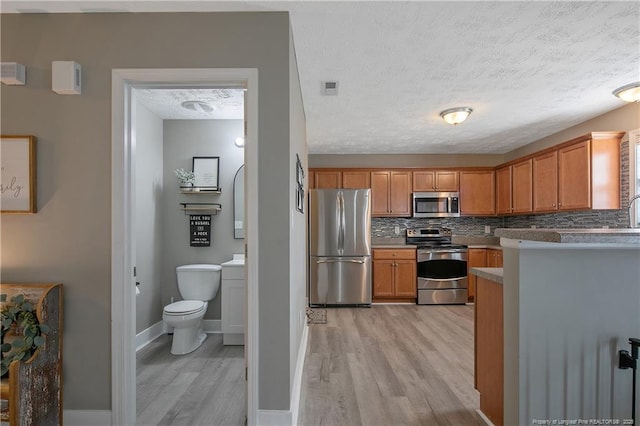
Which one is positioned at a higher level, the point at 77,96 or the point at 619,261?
the point at 77,96

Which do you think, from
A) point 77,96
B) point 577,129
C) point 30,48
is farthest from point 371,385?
point 577,129

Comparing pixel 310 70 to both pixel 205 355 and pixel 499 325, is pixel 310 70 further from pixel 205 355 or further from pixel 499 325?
Result: pixel 205 355

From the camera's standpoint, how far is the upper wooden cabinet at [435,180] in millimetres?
5379

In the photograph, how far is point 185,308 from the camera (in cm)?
303

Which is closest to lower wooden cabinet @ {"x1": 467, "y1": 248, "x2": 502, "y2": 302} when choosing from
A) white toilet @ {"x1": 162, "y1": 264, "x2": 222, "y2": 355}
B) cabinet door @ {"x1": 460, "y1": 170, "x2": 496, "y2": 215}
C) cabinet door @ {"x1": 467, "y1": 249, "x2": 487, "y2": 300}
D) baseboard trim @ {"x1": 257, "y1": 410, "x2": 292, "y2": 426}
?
cabinet door @ {"x1": 467, "y1": 249, "x2": 487, "y2": 300}

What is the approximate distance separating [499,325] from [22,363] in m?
2.43

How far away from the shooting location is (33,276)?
188 centimetres

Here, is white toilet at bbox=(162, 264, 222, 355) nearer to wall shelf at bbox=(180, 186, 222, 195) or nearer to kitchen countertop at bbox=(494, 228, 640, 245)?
wall shelf at bbox=(180, 186, 222, 195)

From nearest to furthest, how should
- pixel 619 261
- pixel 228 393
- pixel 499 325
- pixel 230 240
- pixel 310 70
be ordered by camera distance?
pixel 619 261 < pixel 499 325 < pixel 228 393 < pixel 310 70 < pixel 230 240

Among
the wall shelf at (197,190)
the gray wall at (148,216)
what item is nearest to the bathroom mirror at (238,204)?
the wall shelf at (197,190)

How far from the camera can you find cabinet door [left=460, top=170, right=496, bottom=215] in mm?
5391

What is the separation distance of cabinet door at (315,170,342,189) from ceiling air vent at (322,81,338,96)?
8.07 feet

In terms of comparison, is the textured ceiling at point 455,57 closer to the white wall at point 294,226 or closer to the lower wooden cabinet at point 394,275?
the white wall at point 294,226

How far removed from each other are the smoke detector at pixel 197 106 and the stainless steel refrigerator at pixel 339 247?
2.02 metres
